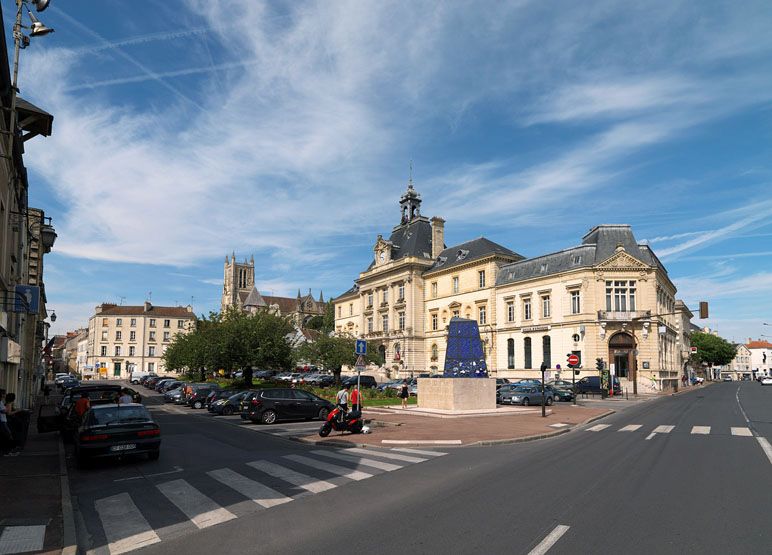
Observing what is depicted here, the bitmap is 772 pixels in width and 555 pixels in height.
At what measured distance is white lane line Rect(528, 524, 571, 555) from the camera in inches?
250

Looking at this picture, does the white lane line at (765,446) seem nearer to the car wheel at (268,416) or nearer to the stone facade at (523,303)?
the car wheel at (268,416)

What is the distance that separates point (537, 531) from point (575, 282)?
49.3 metres

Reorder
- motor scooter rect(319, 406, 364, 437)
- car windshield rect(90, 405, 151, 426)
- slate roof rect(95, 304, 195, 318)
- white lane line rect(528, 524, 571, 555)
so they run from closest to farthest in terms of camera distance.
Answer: white lane line rect(528, 524, 571, 555) < car windshield rect(90, 405, 151, 426) < motor scooter rect(319, 406, 364, 437) < slate roof rect(95, 304, 195, 318)

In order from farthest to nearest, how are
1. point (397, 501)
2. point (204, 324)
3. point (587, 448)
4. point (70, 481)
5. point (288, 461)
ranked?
1. point (204, 324)
2. point (587, 448)
3. point (288, 461)
4. point (70, 481)
5. point (397, 501)

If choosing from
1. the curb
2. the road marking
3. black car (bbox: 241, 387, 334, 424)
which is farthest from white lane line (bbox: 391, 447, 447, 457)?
the road marking

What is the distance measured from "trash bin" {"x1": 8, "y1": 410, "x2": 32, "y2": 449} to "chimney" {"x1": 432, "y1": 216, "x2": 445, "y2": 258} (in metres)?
61.8

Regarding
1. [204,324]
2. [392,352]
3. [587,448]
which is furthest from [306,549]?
[392,352]

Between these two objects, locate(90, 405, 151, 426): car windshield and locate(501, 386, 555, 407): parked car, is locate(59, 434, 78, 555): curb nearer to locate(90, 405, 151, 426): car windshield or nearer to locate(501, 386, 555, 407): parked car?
locate(90, 405, 151, 426): car windshield

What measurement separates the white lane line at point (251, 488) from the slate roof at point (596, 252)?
47060 mm

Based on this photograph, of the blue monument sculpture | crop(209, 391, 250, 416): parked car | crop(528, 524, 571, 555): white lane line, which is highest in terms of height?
the blue monument sculpture

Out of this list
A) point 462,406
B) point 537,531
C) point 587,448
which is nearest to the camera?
point 537,531

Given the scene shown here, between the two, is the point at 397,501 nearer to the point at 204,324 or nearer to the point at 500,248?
the point at 204,324

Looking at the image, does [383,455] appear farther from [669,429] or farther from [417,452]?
[669,429]

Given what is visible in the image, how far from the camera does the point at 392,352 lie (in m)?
73.8
